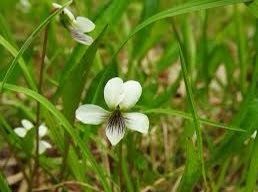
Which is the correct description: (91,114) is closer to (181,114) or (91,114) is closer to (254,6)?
(181,114)

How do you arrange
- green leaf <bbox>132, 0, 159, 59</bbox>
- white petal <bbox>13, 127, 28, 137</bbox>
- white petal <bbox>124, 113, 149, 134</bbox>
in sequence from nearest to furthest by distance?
white petal <bbox>124, 113, 149, 134</bbox> → white petal <bbox>13, 127, 28, 137</bbox> → green leaf <bbox>132, 0, 159, 59</bbox>

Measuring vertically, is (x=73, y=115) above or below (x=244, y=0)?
below

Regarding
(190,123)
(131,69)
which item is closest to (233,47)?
(131,69)

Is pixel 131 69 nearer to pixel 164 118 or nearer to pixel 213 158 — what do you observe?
pixel 164 118

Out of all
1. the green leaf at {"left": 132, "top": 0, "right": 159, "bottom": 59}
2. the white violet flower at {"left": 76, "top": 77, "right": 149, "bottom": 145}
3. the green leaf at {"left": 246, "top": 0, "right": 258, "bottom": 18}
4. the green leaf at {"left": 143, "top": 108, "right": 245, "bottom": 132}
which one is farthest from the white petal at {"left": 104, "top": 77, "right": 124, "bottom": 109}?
the green leaf at {"left": 132, "top": 0, "right": 159, "bottom": 59}

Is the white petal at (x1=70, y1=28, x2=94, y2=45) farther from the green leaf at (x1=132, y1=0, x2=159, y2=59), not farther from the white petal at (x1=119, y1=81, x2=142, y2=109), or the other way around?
the green leaf at (x1=132, y1=0, x2=159, y2=59)

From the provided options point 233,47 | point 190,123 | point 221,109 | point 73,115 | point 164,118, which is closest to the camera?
point 73,115

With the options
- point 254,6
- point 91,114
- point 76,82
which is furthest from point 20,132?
point 254,6
